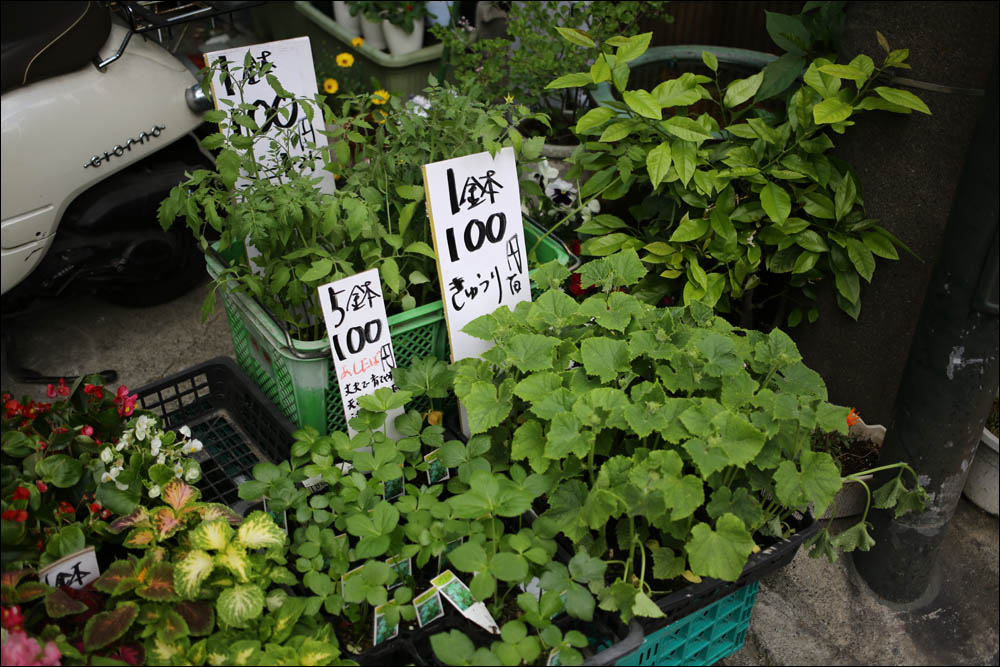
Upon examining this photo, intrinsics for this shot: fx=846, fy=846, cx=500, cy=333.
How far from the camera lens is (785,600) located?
233cm

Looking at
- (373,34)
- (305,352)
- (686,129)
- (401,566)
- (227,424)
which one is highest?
(686,129)

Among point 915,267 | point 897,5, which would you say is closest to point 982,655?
point 915,267

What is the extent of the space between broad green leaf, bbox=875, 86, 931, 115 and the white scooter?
77.0 inches

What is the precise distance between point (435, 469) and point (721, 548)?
0.67 metres

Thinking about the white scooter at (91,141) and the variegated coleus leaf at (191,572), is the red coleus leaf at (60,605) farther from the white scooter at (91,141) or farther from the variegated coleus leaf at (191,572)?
the white scooter at (91,141)

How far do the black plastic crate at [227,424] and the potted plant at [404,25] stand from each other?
249 cm

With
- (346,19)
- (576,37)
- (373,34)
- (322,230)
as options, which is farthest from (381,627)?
(346,19)

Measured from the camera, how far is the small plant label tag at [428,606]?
1.58m

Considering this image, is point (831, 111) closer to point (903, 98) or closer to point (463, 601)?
point (903, 98)

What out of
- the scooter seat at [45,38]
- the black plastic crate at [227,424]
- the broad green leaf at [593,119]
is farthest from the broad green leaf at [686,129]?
the scooter seat at [45,38]

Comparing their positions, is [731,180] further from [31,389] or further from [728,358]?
[31,389]

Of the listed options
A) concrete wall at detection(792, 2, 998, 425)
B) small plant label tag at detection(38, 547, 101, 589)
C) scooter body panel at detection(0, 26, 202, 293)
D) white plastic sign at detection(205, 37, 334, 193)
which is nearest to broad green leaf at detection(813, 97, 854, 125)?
concrete wall at detection(792, 2, 998, 425)

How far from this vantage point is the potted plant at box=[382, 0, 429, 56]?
13.4ft

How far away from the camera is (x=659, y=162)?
6.96ft
